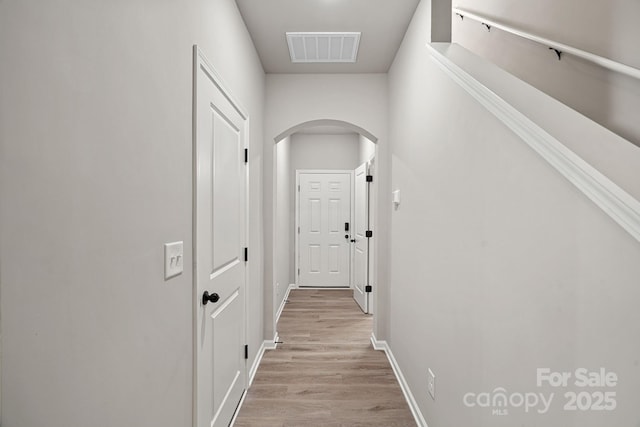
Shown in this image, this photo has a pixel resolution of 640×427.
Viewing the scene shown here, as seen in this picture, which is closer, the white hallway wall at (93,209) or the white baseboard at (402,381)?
the white hallway wall at (93,209)

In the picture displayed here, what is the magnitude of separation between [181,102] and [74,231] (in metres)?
0.78

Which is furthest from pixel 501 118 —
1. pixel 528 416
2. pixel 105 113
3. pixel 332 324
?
pixel 332 324

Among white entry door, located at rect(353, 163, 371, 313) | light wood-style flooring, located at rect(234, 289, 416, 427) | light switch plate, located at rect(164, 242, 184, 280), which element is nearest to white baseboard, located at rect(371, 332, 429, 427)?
light wood-style flooring, located at rect(234, 289, 416, 427)

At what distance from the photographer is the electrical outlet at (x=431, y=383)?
1935 millimetres

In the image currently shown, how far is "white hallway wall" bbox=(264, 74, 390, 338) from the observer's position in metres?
3.45

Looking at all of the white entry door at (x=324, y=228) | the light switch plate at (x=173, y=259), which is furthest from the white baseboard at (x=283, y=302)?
the light switch plate at (x=173, y=259)

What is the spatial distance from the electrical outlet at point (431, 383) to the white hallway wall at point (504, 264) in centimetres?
4

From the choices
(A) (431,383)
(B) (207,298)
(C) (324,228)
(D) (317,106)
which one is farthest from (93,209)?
(C) (324,228)

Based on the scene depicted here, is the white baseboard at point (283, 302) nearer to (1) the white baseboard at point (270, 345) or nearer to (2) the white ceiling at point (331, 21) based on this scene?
(1) the white baseboard at point (270, 345)

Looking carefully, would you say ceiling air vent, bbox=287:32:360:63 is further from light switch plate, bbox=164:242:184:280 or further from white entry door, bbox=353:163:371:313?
light switch plate, bbox=164:242:184:280

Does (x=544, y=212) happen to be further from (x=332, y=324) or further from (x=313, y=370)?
(x=332, y=324)

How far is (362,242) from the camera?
15.9ft

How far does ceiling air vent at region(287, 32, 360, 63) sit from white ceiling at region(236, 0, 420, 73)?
0.05 metres

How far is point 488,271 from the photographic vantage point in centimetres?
134
